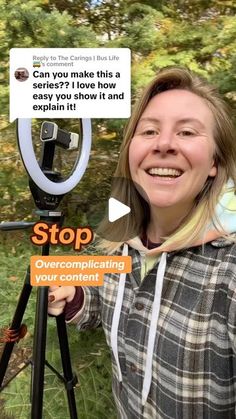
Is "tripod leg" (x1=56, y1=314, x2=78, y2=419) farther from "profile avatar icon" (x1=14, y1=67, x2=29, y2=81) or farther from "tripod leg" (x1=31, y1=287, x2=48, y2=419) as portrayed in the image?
"profile avatar icon" (x1=14, y1=67, x2=29, y2=81)

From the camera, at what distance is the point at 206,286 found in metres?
0.54

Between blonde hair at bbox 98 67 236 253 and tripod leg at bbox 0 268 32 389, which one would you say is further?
tripod leg at bbox 0 268 32 389

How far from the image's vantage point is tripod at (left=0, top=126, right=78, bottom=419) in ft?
2.23

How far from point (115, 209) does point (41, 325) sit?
0.26 metres

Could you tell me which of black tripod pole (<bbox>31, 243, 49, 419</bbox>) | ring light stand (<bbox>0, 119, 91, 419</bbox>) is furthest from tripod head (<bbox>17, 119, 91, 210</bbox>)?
black tripod pole (<bbox>31, 243, 49, 419</bbox>)

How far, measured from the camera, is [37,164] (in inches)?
26.2

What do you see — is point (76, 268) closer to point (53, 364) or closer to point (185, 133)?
point (185, 133)

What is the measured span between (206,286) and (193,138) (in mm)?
199

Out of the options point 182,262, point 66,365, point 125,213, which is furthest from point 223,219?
point 66,365

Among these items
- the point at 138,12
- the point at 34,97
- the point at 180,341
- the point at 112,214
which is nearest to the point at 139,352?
the point at 180,341

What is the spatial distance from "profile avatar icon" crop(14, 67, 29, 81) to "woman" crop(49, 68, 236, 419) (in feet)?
0.58

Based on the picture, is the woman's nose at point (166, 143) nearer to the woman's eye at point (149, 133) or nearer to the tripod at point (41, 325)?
the woman's eye at point (149, 133)

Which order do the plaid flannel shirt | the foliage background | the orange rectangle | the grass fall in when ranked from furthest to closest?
the grass < the foliage background < the orange rectangle < the plaid flannel shirt

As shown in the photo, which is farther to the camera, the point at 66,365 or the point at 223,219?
the point at 66,365
